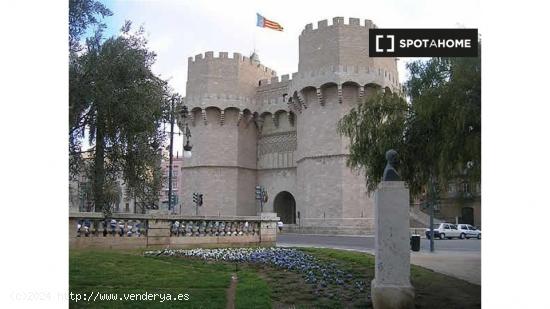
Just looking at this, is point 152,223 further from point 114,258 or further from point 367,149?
point 367,149

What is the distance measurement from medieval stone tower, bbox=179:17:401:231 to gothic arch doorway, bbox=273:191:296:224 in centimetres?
9

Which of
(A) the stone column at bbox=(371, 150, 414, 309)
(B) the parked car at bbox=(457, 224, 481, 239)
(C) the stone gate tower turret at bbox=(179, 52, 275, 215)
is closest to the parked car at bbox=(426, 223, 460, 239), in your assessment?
(B) the parked car at bbox=(457, 224, 481, 239)

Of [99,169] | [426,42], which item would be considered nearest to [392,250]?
[426,42]

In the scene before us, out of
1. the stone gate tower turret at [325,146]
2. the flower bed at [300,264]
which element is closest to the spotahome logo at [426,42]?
the flower bed at [300,264]

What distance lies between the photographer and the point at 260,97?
46.2 meters

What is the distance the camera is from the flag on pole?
7.51 meters

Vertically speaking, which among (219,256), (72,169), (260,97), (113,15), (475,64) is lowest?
(219,256)

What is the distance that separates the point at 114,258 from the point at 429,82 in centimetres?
622

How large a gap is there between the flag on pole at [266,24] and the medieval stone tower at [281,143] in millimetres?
23815

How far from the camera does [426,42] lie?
641 centimetres

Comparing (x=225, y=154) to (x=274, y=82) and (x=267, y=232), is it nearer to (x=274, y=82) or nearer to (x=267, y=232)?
(x=274, y=82)

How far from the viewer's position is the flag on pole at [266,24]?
7.51 metres

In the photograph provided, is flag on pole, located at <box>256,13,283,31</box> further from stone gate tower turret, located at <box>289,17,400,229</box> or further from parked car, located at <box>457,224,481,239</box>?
stone gate tower turret, located at <box>289,17,400,229</box>
